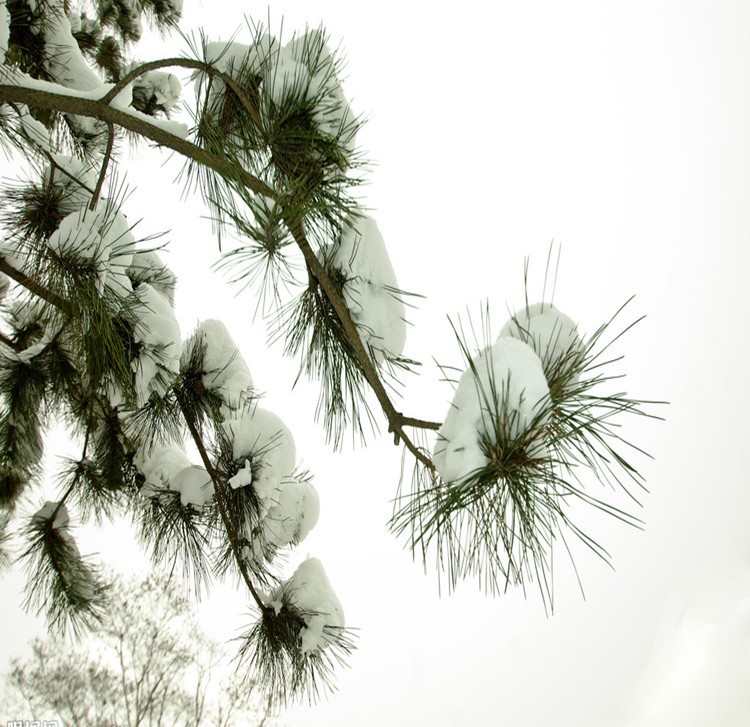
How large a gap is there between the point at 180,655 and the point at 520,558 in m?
5.36

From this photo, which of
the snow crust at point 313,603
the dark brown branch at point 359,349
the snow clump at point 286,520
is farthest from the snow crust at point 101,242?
the snow crust at point 313,603

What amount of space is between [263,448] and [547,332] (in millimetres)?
1021

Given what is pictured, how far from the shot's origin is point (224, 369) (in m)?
1.67

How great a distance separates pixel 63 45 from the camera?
172cm

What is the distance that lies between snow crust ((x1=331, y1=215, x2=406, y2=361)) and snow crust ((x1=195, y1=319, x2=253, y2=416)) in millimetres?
702

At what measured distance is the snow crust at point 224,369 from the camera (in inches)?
64.5

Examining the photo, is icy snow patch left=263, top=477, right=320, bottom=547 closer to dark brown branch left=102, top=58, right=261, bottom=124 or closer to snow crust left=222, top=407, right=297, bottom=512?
snow crust left=222, top=407, right=297, bottom=512

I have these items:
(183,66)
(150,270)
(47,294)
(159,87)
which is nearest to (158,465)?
(150,270)

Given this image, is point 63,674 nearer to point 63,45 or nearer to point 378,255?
point 63,45

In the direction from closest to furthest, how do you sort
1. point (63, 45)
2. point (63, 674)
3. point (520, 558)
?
point (520, 558) → point (63, 45) → point (63, 674)

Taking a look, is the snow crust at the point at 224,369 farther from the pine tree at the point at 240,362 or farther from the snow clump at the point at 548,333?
the snow clump at the point at 548,333

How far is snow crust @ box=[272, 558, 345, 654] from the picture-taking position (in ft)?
5.30

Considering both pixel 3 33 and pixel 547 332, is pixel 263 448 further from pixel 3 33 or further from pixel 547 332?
pixel 3 33

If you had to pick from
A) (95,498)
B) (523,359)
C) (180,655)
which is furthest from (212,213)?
(180,655)
